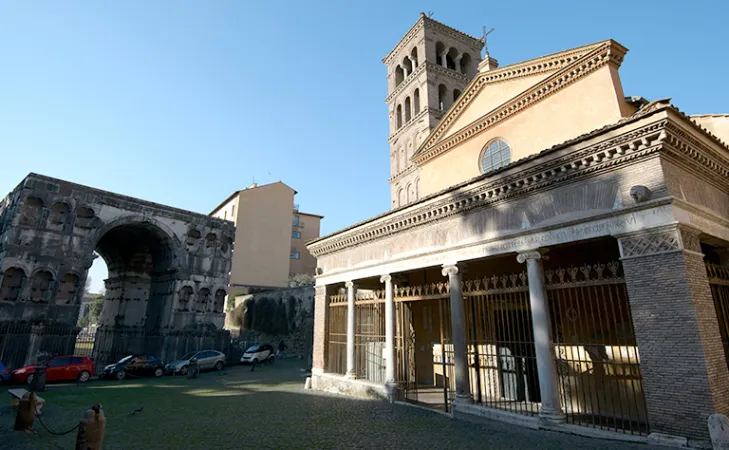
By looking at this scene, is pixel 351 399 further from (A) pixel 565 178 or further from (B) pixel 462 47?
(B) pixel 462 47

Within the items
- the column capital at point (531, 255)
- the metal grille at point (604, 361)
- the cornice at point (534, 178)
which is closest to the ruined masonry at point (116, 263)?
the cornice at point (534, 178)

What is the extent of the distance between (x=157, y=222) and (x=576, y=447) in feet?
76.9

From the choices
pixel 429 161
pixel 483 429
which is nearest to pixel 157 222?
pixel 429 161

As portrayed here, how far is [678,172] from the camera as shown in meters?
6.80

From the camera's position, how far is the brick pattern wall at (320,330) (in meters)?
13.6

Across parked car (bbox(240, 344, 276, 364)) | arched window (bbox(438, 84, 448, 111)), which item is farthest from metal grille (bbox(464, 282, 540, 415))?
arched window (bbox(438, 84, 448, 111))

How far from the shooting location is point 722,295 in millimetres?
7492

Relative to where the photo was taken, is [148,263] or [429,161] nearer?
[429,161]

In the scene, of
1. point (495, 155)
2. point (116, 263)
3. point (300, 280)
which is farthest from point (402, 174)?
point (116, 263)

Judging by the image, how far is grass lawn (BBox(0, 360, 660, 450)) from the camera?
674 centimetres

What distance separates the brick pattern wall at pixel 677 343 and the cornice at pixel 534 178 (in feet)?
5.92

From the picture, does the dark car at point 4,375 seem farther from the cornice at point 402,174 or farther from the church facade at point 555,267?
the cornice at point 402,174

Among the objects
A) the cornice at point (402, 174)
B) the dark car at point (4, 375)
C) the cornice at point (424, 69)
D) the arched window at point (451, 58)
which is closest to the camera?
the dark car at point (4, 375)

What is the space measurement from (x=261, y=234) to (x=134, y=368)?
21.2m
